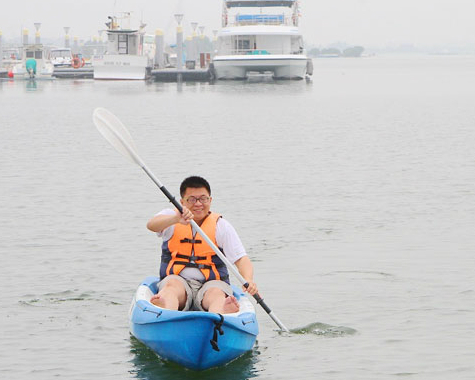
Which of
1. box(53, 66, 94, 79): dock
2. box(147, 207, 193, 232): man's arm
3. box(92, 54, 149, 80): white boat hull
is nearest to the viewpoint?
box(147, 207, 193, 232): man's arm

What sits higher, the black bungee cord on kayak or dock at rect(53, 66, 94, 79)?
the black bungee cord on kayak

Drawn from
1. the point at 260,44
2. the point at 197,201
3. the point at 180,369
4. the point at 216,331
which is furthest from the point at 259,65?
the point at 216,331

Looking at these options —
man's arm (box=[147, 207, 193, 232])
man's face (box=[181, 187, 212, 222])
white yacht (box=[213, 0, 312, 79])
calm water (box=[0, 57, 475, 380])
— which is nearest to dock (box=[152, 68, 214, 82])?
white yacht (box=[213, 0, 312, 79])

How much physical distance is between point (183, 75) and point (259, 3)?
7.84m

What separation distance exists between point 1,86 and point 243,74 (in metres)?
18.4

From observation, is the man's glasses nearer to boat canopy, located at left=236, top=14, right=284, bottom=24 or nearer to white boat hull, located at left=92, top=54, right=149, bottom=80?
boat canopy, located at left=236, top=14, right=284, bottom=24

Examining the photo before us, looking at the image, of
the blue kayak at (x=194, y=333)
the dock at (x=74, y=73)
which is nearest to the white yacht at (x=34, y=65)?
the dock at (x=74, y=73)

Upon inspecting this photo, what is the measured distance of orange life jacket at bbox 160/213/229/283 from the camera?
31.5 feet

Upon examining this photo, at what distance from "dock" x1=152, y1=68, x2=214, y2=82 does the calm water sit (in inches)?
1548

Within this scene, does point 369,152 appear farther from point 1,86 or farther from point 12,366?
point 1,86

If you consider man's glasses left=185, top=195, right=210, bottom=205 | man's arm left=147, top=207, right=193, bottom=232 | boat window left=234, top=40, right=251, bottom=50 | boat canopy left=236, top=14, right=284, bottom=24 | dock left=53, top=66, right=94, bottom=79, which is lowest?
dock left=53, top=66, right=94, bottom=79

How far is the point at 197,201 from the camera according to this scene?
9.40 m

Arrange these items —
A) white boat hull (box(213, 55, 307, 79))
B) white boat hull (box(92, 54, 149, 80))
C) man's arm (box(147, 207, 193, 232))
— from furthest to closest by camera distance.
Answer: white boat hull (box(92, 54, 149, 80)), white boat hull (box(213, 55, 307, 79)), man's arm (box(147, 207, 193, 232))

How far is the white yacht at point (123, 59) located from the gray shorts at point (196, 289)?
71470 millimetres
